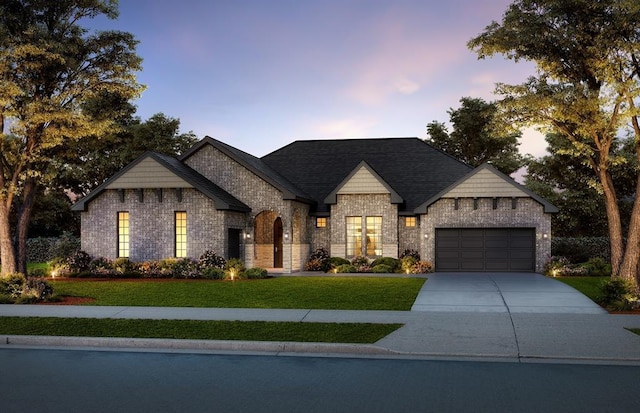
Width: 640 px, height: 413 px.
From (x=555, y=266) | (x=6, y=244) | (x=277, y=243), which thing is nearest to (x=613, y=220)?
(x=555, y=266)

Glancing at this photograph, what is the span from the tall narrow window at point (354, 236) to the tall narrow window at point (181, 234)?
8.46m

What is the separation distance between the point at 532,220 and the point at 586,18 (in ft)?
42.5

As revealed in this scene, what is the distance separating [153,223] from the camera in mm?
28406

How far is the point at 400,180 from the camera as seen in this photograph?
111 ft

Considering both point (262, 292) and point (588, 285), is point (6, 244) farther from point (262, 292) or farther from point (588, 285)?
point (588, 285)

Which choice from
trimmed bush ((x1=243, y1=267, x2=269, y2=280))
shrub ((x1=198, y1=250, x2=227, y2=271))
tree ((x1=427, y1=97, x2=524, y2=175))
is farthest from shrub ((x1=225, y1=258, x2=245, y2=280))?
tree ((x1=427, y1=97, x2=524, y2=175))

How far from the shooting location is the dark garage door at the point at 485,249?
96.0ft

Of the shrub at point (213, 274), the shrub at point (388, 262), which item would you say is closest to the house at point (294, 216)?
the shrub at point (388, 262)

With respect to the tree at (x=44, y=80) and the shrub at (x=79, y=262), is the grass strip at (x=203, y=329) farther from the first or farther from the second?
the shrub at (x=79, y=262)

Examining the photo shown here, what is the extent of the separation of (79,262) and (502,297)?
19.0 metres

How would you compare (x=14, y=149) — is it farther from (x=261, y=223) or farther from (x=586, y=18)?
(x=586, y=18)

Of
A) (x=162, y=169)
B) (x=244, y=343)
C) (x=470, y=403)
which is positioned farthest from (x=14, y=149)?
(x=470, y=403)

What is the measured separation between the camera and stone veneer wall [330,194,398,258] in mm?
30672

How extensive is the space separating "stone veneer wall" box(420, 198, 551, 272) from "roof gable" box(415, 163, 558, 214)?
1.19 ft
